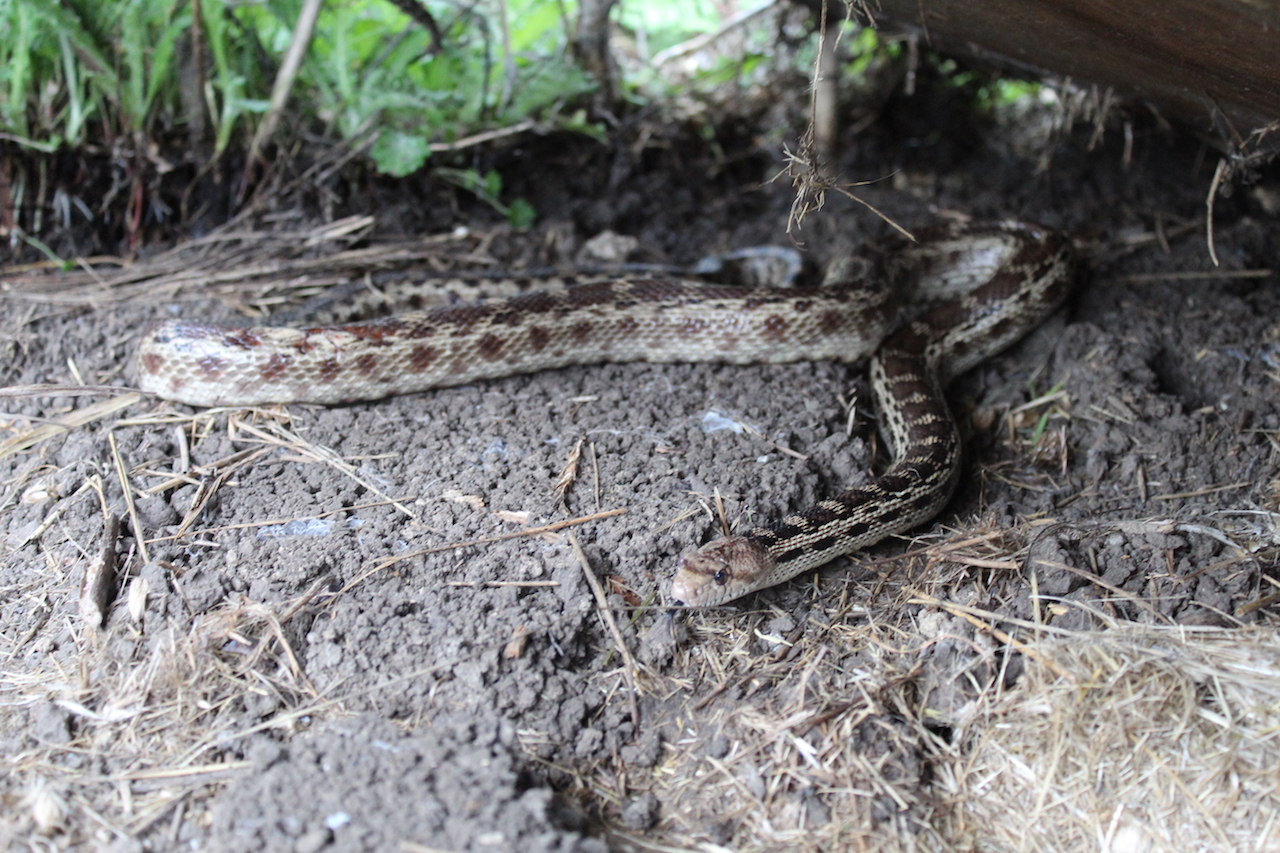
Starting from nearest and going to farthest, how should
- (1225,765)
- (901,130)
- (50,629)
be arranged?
(1225,765) < (50,629) < (901,130)

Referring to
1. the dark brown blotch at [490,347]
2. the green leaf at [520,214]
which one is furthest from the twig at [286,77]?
the dark brown blotch at [490,347]

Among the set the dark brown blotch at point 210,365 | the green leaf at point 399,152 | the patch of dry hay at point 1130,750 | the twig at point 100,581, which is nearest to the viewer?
the patch of dry hay at point 1130,750

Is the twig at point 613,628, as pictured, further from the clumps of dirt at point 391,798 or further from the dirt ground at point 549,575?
the clumps of dirt at point 391,798

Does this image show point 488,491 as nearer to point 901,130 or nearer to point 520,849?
point 520,849

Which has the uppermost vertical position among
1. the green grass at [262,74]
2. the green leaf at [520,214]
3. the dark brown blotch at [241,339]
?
the green grass at [262,74]

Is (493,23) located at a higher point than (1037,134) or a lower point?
higher

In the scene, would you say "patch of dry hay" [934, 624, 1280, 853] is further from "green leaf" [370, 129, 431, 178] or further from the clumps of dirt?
"green leaf" [370, 129, 431, 178]

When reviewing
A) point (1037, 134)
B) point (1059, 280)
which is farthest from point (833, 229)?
point (1037, 134)
